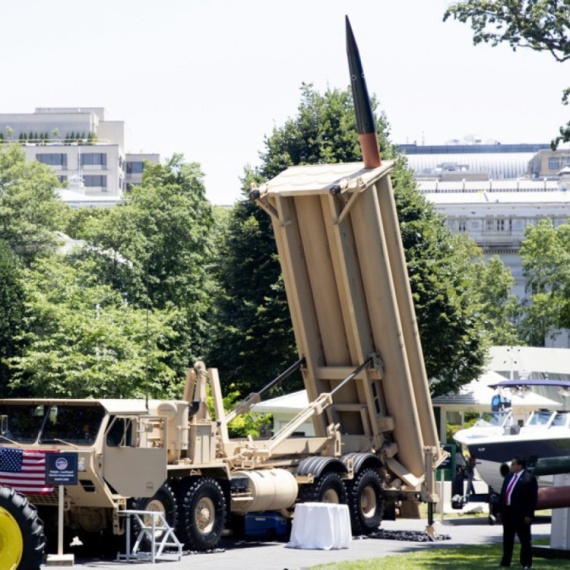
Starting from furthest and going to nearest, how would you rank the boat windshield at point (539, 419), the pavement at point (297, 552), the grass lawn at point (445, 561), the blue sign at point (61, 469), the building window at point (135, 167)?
the building window at point (135, 167)
the boat windshield at point (539, 419)
the pavement at point (297, 552)
the blue sign at point (61, 469)
the grass lawn at point (445, 561)

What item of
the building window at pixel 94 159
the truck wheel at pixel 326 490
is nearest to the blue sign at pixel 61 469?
the truck wheel at pixel 326 490

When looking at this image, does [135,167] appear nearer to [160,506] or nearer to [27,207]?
[27,207]

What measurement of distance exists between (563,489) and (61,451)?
6.56 metres

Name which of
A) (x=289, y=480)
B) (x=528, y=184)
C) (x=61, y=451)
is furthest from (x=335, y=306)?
(x=528, y=184)

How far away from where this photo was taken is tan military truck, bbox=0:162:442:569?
17.8m

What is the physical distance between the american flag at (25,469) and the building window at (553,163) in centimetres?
15274

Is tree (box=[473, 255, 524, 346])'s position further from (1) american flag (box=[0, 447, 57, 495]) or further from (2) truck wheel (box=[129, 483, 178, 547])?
(1) american flag (box=[0, 447, 57, 495])

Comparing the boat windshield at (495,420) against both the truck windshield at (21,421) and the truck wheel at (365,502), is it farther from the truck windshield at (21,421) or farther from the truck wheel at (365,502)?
the truck windshield at (21,421)

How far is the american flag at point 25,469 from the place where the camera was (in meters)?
16.3

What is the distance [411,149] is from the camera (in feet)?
598

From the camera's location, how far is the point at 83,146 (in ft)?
444

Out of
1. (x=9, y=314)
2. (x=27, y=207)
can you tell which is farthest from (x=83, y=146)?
(x=9, y=314)

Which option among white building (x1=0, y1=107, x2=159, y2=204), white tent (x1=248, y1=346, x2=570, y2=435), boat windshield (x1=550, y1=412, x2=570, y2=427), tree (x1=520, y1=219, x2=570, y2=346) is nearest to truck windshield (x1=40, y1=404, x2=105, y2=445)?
boat windshield (x1=550, y1=412, x2=570, y2=427)

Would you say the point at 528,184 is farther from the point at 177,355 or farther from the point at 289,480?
the point at 289,480
